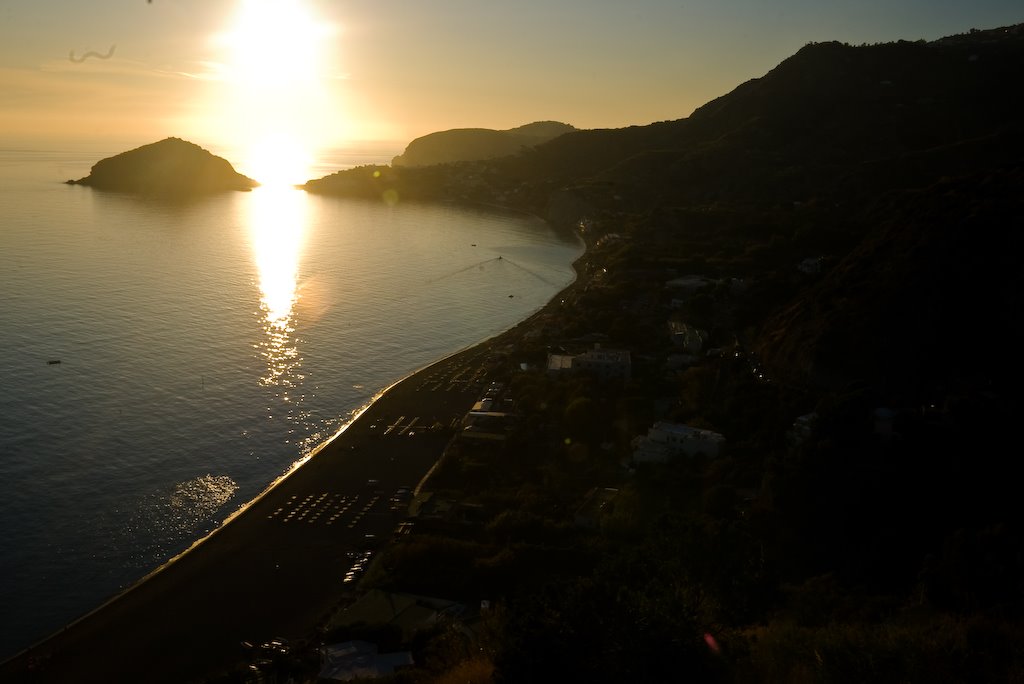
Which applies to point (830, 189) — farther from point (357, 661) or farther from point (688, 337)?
point (357, 661)

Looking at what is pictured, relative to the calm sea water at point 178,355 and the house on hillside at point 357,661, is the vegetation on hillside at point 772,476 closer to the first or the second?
the house on hillside at point 357,661

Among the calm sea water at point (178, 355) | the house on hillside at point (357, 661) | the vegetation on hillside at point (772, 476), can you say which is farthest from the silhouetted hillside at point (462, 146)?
the house on hillside at point (357, 661)

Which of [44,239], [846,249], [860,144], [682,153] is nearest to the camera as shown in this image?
[846,249]

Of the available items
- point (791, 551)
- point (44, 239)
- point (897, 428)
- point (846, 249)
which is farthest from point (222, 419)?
point (44, 239)

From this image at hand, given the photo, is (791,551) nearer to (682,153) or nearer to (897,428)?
(897,428)

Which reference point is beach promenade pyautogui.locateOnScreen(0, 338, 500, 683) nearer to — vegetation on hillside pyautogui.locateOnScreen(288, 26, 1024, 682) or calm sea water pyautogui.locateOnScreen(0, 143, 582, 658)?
calm sea water pyautogui.locateOnScreen(0, 143, 582, 658)

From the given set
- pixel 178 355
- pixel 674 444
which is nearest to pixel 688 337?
pixel 674 444
